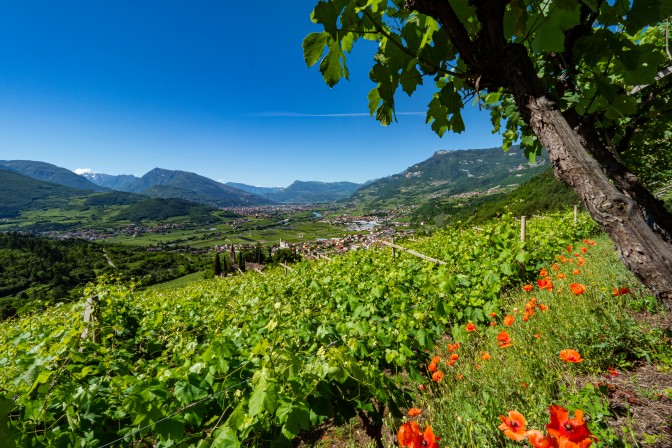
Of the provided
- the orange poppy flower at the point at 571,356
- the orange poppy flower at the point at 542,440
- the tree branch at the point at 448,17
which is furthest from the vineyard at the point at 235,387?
the tree branch at the point at 448,17

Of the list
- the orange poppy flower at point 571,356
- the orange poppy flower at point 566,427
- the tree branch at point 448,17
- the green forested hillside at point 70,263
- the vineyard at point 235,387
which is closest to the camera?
the tree branch at point 448,17

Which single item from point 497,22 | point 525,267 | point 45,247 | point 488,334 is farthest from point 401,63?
point 45,247

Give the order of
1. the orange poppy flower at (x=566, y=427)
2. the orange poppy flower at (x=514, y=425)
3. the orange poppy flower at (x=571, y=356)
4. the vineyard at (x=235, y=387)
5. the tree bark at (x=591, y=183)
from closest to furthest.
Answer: the tree bark at (x=591, y=183), the orange poppy flower at (x=566, y=427), the orange poppy flower at (x=514, y=425), the vineyard at (x=235, y=387), the orange poppy flower at (x=571, y=356)

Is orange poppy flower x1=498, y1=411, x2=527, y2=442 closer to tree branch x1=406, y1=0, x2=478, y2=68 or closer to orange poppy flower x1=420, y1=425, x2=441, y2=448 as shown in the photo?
orange poppy flower x1=420, y1=425, x2=441, y2=448

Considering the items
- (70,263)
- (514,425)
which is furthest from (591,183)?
(70,263)

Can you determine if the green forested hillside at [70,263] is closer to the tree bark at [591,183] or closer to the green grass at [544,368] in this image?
the green grass at [544,368]

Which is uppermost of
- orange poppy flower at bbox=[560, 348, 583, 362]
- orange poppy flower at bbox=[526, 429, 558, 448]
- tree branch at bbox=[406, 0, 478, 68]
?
tree branch at bbox=[406, 0, 478, 68]

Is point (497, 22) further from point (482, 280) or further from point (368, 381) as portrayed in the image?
point (482, 280)

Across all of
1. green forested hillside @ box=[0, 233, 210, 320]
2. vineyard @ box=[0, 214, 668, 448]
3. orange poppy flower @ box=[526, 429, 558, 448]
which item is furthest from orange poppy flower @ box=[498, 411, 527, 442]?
green forested hillside @ box=[0, 233, 210, 320]

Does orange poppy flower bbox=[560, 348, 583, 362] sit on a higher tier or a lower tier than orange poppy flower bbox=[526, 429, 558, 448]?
higher

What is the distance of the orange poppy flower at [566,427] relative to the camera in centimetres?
138

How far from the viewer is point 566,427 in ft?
4.68

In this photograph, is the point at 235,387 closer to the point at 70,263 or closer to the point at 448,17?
the point at 448,17

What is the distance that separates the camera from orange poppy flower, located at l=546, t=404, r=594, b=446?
54.1 inches
